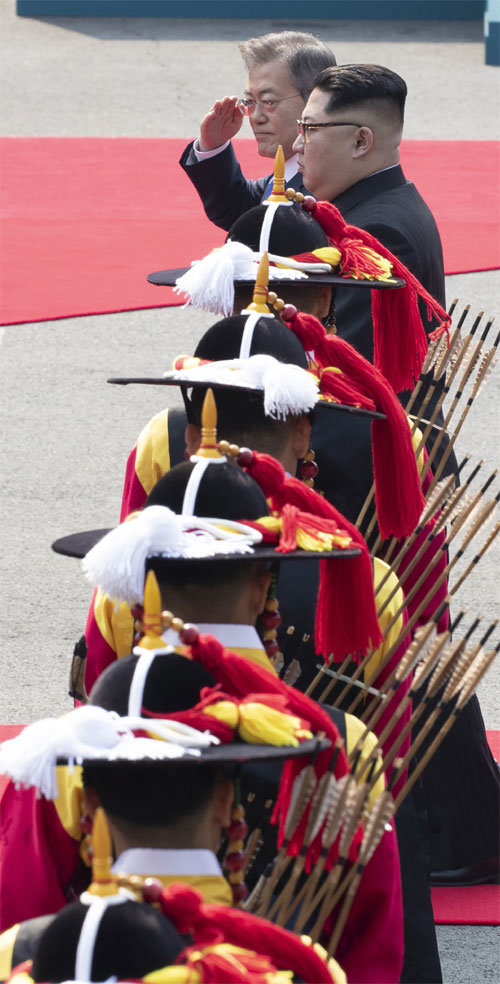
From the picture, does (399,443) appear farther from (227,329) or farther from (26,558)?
(26,558)

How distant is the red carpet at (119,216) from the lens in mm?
7855

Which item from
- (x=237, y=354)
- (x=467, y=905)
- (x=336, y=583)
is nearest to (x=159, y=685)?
(x=336, y=583)

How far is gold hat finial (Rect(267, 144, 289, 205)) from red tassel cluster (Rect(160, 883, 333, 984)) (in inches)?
62.8

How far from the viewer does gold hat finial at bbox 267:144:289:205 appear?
9.29ft

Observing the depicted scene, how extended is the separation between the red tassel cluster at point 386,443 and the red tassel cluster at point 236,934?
Result: 120 cm

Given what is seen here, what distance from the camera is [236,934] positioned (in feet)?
4.86

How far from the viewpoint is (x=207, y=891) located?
1631 mm

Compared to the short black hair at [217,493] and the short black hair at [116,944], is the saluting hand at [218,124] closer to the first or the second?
the short black hair at [217,493]

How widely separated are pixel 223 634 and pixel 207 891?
0.38 metres

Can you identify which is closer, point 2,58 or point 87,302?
point 87,302

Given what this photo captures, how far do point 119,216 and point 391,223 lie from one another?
5659 mm

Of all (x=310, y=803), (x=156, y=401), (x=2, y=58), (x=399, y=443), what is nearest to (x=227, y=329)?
(x=399, y=443)

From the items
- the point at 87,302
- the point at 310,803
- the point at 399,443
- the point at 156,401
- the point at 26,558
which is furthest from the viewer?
the point at 87,302

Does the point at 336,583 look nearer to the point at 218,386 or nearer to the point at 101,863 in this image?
the point at 218,386
